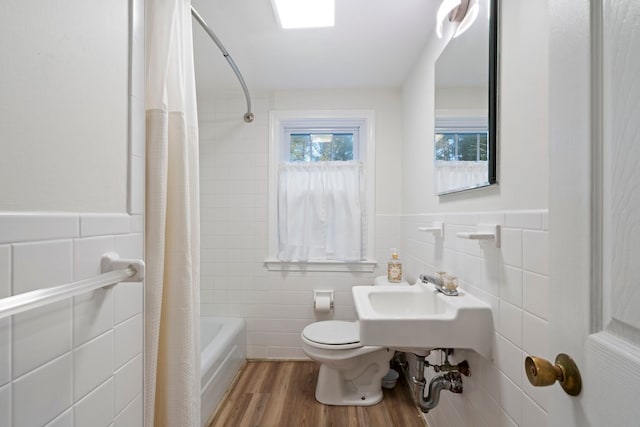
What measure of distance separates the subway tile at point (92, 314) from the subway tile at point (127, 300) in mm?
17

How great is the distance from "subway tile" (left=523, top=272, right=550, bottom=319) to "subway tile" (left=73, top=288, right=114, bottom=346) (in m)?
1.05

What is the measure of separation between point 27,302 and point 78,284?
0.10m

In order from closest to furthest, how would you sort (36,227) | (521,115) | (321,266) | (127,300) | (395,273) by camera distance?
1. (36,227)
2. (127,300)
3. (521,115)
4. (395,273)
5. (321,266)

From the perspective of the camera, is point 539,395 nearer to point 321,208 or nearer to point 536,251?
point 536,251

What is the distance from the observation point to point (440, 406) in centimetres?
139

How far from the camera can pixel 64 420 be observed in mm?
540

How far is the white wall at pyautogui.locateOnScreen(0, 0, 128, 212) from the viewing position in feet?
1.48

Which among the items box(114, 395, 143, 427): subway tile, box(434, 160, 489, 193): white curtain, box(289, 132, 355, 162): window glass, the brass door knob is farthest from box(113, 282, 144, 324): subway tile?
box(289, 132, 355, 162): window glass

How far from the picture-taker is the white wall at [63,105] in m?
0.45

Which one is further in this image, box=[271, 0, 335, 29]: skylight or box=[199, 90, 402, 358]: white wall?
box=[199, 90, 402, 358]: white wall

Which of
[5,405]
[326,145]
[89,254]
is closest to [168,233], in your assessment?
[89,254]

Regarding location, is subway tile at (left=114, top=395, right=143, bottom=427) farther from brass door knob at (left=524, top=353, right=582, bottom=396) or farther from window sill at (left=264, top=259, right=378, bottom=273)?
window sill at (left=264, top=259, right=378, bottom=273)

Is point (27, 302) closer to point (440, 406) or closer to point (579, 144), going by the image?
point (579, 144)

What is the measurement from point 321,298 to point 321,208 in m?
0.69
